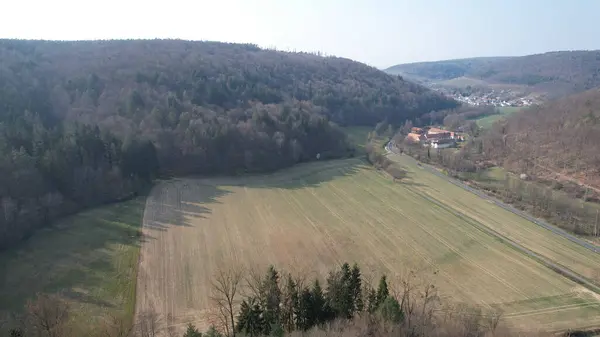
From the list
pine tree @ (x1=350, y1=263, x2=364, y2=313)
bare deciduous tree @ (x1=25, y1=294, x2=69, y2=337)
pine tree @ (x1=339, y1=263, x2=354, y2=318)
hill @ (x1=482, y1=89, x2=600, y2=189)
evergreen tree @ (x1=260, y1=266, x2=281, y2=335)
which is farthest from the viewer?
hill @ (x1=482, y1=89, x2=600, y2=189)

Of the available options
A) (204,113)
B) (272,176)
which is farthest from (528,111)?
(204,113)

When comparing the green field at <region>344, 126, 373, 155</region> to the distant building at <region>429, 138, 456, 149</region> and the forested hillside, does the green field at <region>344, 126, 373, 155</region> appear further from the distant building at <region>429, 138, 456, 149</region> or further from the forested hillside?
the distant building at <region>429, 138, 456, 149</region>

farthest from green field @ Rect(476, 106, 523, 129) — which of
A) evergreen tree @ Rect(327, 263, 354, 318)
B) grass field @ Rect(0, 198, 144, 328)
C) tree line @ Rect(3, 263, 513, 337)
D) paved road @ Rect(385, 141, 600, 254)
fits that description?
grass field @ Rect(0, 198, 144, 328)

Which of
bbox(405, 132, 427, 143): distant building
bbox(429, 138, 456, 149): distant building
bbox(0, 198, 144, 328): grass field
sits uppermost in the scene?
bbox(405, 132, 427, 143): distant building

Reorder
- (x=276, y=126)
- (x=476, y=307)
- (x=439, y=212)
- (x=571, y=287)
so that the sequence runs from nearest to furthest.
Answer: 1. (x=476, y=307)
2. (x=571, y=287)
3. (x=439, y=212)
4. (x=276, y=126)

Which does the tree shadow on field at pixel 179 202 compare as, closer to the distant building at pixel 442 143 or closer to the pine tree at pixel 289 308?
the pine tree at pixel 289 308

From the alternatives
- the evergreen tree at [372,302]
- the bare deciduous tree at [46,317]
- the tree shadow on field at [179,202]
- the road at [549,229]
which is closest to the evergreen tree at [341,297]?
the evergreen tree at [372,302]

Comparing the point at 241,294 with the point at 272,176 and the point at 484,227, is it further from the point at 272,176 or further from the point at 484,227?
the point at 272,176

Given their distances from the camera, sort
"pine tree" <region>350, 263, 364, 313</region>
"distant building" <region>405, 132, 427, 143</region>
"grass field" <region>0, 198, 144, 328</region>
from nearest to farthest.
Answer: "pine tree" <region>350, 263, 364, 313</region> → "grass field" <region>0, 198, 144, 328</region> → "distant building" <region>405, 132, 427, 143</region>
